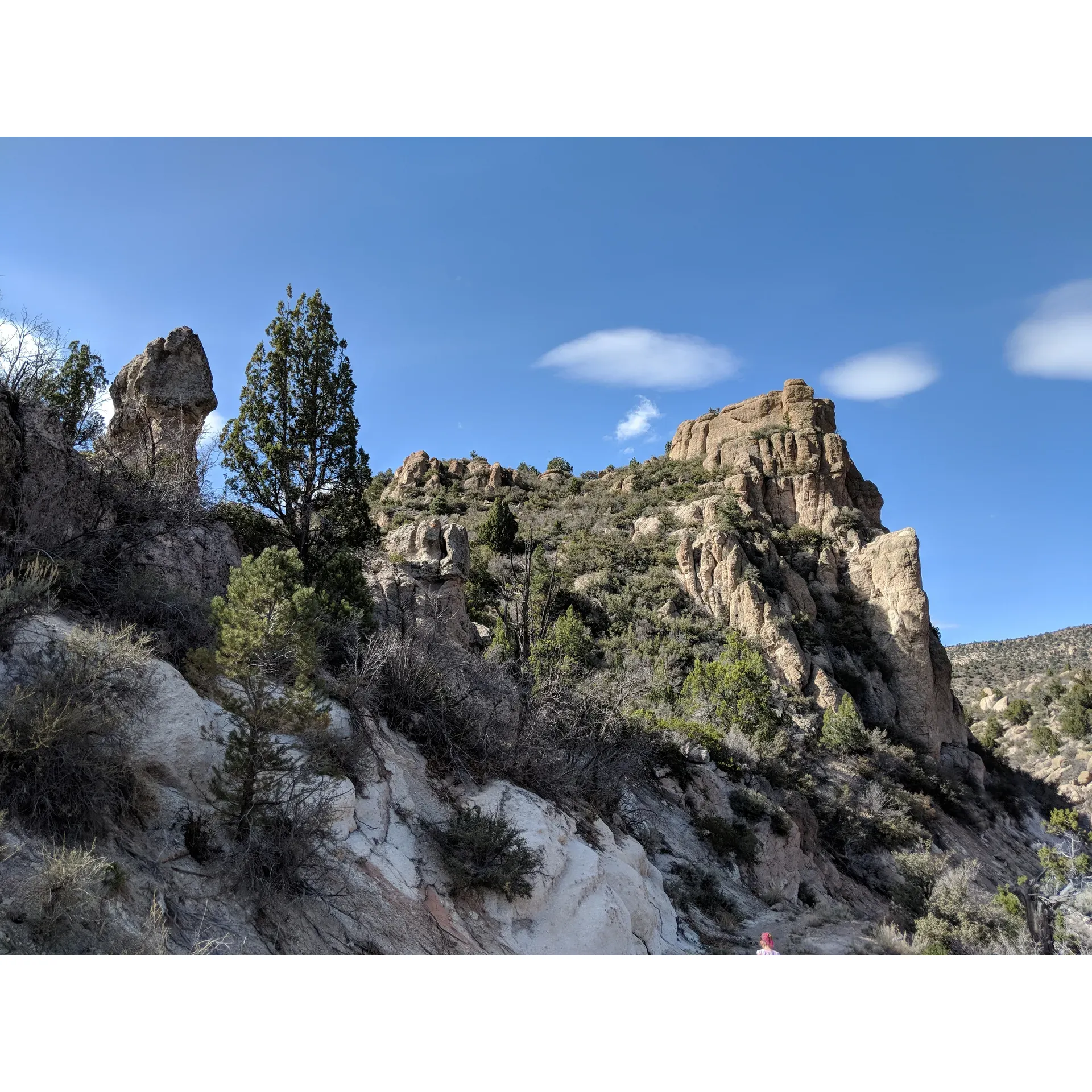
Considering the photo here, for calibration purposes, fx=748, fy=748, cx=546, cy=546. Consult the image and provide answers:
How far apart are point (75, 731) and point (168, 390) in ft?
41.9

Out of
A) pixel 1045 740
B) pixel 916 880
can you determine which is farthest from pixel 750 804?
pixel 1045 740

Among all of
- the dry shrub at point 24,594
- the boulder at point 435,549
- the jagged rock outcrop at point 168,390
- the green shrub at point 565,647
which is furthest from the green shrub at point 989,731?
the dry shrub at point 24,594

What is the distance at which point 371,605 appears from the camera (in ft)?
50.8

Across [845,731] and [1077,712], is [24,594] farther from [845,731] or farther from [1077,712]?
[1077,712]

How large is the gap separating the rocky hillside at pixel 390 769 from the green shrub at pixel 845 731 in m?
0.14

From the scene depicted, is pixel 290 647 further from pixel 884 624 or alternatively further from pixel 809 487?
pixel 809 487

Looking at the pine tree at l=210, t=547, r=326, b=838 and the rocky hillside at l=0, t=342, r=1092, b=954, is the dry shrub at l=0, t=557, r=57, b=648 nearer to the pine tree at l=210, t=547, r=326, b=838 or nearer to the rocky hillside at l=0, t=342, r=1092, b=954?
the rocky hillside at l=0, t=342, r=1092, b=954

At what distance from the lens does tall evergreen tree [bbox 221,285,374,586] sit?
668 inches

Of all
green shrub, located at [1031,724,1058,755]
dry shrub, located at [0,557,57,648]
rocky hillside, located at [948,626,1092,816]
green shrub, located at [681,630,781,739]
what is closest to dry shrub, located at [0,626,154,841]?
dry shrub, located at [0,557,57,648]

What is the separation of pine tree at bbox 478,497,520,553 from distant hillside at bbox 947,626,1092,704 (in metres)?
38.9

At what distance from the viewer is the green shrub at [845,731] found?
93.7 feet

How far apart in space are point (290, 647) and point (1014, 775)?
42.9m

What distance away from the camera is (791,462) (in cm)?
4481

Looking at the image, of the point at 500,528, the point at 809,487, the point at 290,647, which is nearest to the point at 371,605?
the point at 290,647
